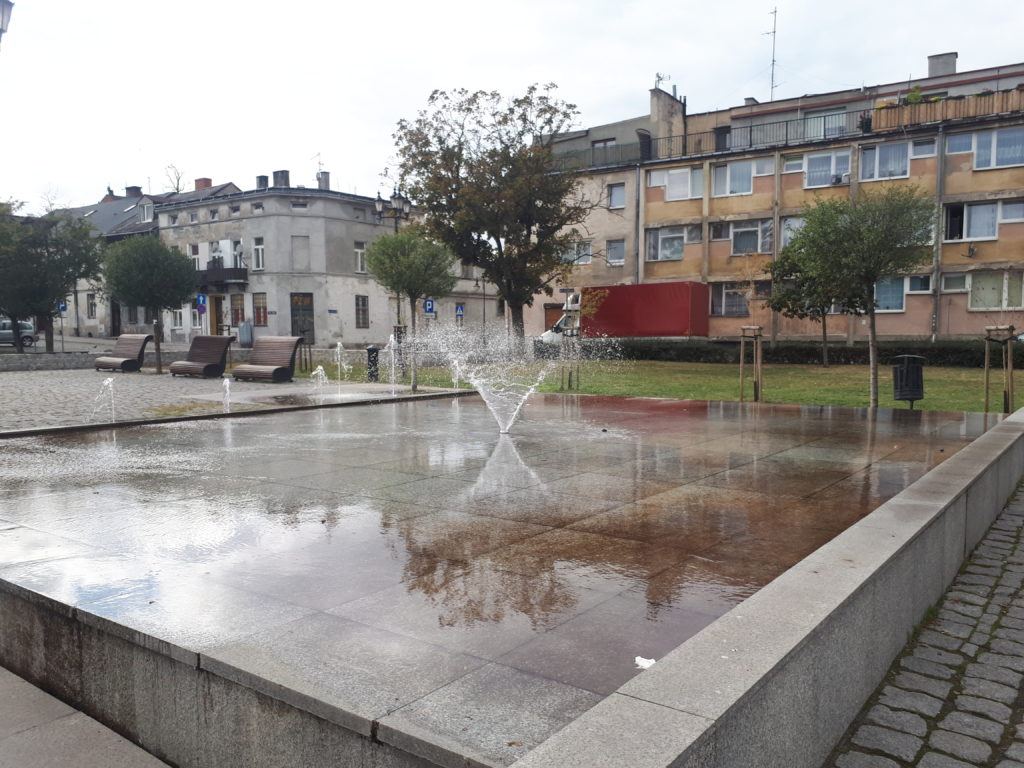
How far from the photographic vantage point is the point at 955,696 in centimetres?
346

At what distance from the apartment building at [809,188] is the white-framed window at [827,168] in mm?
43

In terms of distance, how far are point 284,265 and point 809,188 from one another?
28.7 metres

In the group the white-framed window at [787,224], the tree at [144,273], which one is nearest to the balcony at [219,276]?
the tree at [144,273]

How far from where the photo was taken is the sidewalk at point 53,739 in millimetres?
2939

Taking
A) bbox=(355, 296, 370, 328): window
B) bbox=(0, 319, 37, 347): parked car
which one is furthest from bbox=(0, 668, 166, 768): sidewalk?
bbox=(355, 296, 370, 328): window

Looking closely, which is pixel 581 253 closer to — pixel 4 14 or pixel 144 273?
pixel 144 273

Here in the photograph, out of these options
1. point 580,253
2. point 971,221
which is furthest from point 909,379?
point 580,253

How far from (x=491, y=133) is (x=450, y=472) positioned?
25.5m

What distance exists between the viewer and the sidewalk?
9.64ft

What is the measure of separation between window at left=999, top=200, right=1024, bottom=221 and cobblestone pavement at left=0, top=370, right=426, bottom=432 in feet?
79.5

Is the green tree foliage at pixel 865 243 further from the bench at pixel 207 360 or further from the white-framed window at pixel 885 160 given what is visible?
the white-framed window at pixel 885 160

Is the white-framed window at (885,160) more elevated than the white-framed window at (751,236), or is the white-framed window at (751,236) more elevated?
the white-framed window at (885,160)

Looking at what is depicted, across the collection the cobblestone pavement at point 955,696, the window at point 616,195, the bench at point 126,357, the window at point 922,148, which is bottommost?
the cobblestone pavement at point 955,696

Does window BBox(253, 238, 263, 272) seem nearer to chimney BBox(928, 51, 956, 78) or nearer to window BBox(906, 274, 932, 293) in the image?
window BBox(906, 274, 932, 293)
